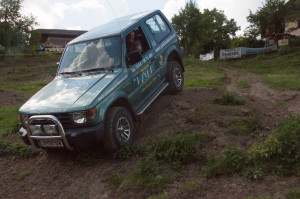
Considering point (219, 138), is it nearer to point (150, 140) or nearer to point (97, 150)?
point (150, 140)

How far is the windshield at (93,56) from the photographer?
17.2 ft

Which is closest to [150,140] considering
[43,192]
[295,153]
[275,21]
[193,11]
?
[43,192]

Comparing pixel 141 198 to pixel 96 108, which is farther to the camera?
pixel 96 108

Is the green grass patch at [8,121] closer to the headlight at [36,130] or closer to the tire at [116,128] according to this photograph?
the headlight at [36,130]

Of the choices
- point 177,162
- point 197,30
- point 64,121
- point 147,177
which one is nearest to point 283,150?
point 177,162

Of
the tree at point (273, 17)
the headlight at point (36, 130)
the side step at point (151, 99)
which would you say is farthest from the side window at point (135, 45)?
the tree at point (273, 17)

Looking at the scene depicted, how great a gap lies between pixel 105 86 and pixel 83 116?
685mm

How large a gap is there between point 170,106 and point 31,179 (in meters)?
3.33

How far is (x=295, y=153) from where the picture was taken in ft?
11.6

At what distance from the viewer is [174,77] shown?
6824 mm

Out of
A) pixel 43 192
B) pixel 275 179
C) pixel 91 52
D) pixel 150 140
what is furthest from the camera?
pixel 91 52

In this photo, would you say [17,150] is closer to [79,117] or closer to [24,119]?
[24,119]

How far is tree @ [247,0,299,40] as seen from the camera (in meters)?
27.2

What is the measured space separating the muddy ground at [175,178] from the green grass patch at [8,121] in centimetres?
33
